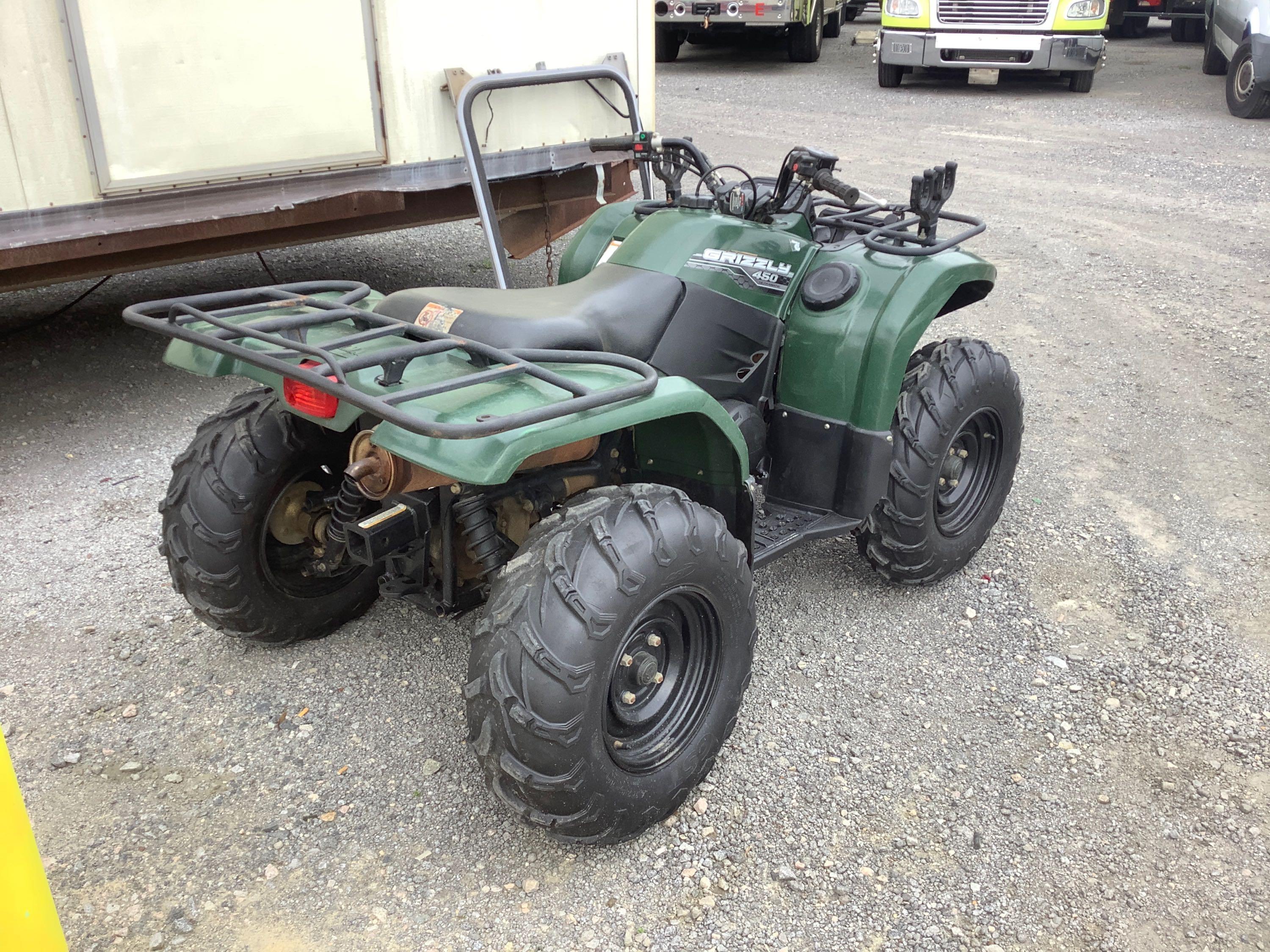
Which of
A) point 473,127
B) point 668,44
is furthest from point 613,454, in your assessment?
point 668,44

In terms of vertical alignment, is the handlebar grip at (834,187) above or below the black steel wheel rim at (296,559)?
above

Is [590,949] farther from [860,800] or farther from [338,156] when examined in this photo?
[338,156]

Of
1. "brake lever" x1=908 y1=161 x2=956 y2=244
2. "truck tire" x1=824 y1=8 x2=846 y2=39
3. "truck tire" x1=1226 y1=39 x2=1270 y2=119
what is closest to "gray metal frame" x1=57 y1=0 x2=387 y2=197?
"brake lever" x1=908 y1=161 x2=956 y2=244

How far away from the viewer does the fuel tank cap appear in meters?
3.25

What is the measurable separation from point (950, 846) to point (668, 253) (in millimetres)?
1806

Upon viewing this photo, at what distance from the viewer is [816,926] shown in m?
2.44

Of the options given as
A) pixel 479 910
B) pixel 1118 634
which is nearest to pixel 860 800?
pixel 479 910

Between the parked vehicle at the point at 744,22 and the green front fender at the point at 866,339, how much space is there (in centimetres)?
1236

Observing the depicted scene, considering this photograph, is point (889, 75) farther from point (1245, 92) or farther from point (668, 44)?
point (668, 44)

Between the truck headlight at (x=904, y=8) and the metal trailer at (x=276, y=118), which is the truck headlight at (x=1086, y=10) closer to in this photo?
the truck headlight at (x=904, y=8)

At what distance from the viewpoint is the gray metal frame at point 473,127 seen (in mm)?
3820

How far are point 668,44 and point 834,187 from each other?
14.6 meters

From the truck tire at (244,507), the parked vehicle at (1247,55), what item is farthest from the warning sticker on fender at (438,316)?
the parked vehicle at (1247,55)

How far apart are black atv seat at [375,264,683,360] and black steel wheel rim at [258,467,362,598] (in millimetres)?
591
